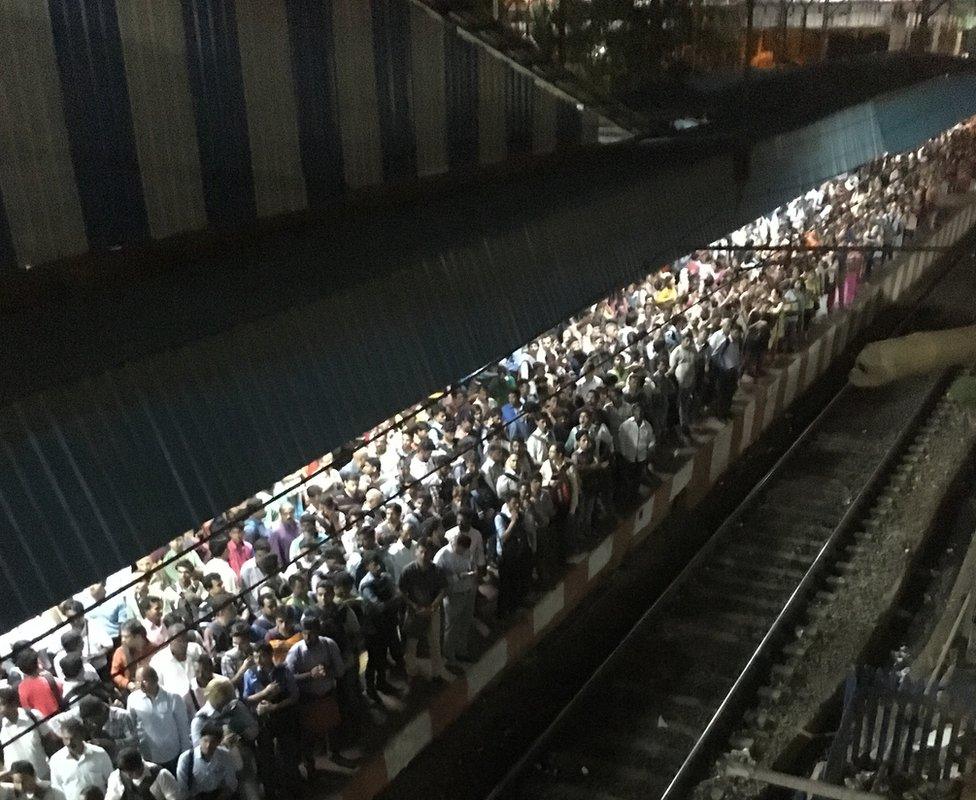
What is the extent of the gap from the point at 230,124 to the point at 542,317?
109 inches

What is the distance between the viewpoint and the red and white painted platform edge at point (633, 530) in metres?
6.92

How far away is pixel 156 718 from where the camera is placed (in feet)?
18.2

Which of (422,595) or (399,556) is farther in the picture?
(399,556)

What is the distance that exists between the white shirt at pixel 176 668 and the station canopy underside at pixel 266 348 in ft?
5.77

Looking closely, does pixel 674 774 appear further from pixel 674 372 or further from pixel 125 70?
pixel 125 70

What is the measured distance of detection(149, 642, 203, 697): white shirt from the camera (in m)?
5.77

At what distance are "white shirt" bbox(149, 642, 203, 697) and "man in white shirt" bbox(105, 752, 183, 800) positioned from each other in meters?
0.47

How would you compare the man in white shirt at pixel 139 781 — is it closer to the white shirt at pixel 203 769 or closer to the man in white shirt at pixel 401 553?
the white shirt at pixel 203 769

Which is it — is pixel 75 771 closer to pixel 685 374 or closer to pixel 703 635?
pixel 703 635

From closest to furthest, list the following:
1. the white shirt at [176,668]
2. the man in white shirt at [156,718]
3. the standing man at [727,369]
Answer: the man in white shirt at [156,718] < the white shirt at [176,668] < the standing man at [727,369]

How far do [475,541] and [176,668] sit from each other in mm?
2572

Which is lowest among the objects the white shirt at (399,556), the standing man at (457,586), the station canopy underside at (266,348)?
the standing man at (457,586)

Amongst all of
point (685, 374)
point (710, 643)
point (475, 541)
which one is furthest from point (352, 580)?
point (685, 374)

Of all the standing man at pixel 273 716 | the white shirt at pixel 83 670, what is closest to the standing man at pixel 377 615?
the standing man at pixel 273 716
